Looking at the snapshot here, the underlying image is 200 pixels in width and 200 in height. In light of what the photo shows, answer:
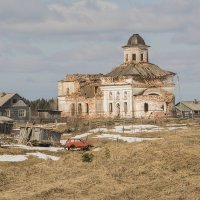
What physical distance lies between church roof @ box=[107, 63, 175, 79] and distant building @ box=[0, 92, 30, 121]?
1287cm

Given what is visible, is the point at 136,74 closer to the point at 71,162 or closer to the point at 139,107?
the point at 139,107

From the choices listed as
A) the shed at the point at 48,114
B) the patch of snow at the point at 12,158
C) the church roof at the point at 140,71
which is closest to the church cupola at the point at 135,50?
the church roof at the point at 140,71

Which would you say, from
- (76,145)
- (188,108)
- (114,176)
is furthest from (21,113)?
(114,176)

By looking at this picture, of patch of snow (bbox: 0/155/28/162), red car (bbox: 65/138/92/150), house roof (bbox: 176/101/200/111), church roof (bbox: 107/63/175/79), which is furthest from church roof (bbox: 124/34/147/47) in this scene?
patch of snow (bbox: 0/155/28/162)

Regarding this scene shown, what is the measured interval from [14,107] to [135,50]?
18.8 meters

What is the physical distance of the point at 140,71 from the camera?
72438mm

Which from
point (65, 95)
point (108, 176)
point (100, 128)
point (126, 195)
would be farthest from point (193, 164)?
point (65, 95)

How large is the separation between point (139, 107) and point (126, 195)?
49106 mm

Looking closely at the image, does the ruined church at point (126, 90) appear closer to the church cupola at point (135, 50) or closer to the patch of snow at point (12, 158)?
the church cupola at point (135, 50)

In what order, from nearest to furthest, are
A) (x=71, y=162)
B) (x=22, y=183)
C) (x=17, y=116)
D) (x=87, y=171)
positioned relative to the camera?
(x=22, y=183), (x=87, y=171), (x=71, y=162), (x=17, y=116)

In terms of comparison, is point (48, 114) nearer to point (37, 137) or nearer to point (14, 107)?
point (14, 107)

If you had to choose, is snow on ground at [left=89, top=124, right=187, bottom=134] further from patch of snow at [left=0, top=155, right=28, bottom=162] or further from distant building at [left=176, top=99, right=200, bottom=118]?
distant building at [left=176, top=99, right=200, bottom=118]

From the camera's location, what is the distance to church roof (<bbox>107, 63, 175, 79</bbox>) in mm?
71375

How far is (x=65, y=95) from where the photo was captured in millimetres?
78125
